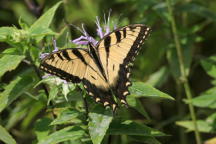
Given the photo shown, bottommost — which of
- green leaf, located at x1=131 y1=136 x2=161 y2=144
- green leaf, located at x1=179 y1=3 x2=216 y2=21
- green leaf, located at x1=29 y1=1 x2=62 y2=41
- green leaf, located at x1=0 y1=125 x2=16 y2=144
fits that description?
green leaf, located at x1=131 y1=136 x2=161 y2=144

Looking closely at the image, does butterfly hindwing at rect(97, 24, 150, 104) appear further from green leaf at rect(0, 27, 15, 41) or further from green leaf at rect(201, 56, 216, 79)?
green leaf at rect(201, 56, 216, 79)

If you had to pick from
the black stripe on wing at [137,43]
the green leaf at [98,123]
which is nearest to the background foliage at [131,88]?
the green leaf at [98,123]

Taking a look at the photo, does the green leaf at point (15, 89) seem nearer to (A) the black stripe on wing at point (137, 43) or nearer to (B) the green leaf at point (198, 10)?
(A) the black stripe on wing at point (137, 43)

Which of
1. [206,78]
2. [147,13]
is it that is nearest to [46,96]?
[147,13]

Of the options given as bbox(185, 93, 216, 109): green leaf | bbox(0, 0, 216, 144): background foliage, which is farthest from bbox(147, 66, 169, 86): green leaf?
bbox(185, 93, 216, 109): green leaf

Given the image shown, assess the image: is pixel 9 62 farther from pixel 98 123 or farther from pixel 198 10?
pixel 198 10

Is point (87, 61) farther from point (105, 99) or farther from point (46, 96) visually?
point (46, 96)

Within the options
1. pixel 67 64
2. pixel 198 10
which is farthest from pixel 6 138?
pixel 198 10
